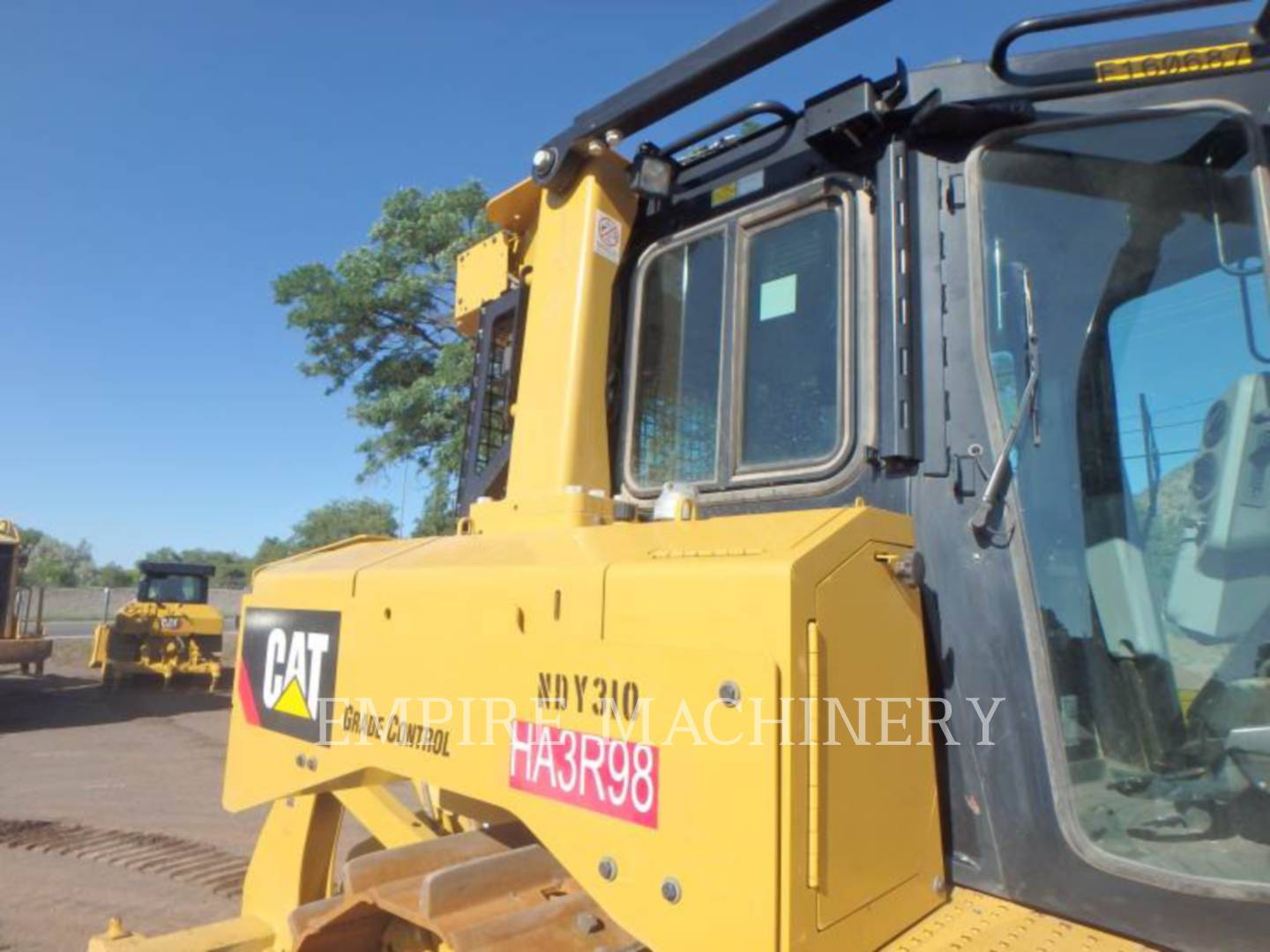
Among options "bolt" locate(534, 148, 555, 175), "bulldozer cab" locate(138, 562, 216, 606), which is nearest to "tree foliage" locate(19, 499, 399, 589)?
"bulldozer cab" locate(138, 562, 216, 606)

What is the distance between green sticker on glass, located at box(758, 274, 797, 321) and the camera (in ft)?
7.06

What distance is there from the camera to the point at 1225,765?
62.7 inches

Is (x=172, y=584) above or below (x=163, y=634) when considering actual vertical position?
above

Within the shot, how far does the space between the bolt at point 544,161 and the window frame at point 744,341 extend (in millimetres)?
421

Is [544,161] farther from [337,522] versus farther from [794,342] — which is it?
[337,522]

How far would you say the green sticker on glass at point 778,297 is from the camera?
2150 millimetres

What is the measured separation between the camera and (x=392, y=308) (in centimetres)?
1409

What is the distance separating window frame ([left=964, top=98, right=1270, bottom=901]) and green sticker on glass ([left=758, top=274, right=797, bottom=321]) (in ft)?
1.36

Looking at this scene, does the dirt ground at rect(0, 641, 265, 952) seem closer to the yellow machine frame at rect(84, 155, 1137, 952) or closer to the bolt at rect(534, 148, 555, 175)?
the yellow machine frame at rect(84, 155, 1137, 952)

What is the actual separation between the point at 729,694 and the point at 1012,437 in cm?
77

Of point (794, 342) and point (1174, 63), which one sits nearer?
point (1174, 63)

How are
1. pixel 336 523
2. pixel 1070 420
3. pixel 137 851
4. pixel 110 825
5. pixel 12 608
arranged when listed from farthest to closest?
pixel 336 523
pixel 12 608
pixel 110 825
pixel 137 851
pixel 1070 420

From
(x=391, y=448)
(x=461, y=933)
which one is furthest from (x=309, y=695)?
(x=391, y=448)

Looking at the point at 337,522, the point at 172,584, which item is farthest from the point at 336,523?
the point at 172,584
